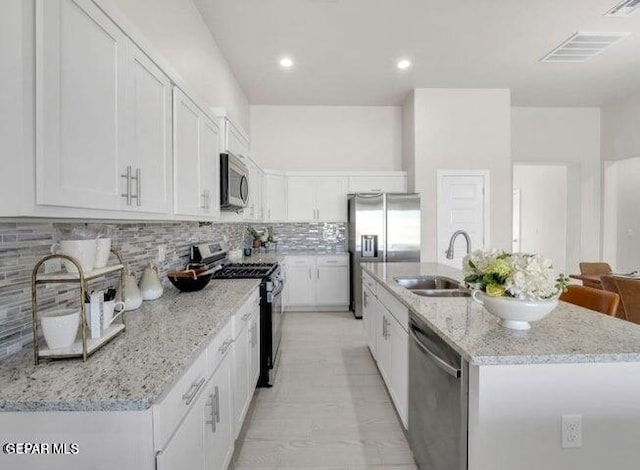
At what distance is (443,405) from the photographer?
144 centimetres

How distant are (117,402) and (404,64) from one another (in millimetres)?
4442

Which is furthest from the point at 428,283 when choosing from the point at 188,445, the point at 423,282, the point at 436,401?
the point at 188,445

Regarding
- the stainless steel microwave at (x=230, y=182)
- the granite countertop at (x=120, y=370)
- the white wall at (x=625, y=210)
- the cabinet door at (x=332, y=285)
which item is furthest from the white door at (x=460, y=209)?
the granite countertop at (x=120, y=370)

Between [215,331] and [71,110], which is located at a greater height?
[71,110]

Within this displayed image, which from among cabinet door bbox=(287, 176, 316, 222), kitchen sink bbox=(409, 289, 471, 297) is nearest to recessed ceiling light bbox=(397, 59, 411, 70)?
cabinet door bbox=(287, 176, 316, 222)

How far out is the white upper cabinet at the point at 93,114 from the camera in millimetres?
924

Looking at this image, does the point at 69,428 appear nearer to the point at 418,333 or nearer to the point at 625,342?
the point at 418,333

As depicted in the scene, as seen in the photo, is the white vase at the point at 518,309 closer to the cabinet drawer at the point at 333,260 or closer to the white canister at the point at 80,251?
the white canister at the point at 80,251

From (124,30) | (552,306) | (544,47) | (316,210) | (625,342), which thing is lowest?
(625,342)

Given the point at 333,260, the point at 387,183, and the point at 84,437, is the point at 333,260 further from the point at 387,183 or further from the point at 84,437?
the point at 84,437

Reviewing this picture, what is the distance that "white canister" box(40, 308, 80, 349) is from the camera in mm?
1131

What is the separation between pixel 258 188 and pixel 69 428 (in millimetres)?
3715

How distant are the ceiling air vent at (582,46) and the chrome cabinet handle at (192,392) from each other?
15.1 feet

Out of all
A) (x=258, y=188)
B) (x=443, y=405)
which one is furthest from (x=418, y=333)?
(x=258, y=188)
